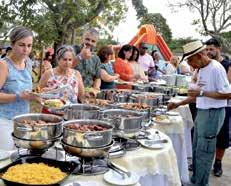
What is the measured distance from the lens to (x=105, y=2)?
5.51 m

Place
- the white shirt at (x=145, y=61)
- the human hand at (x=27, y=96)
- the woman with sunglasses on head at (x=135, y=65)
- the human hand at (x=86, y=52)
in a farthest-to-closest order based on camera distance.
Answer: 1. the white shirt at (x=145, y=61)
2. the woman with sunglasses on head at (x=135, y=65)
3. the human hand at (x=86, y=52)
4. the human hand at (x=27, y=96)

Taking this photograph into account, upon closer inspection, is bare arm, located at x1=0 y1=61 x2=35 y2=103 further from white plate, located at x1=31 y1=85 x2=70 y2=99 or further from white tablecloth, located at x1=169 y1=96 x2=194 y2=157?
white tablecloth, located at x1=169 y1=96 x2=194 y2=157

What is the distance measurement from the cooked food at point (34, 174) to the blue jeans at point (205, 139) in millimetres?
1639

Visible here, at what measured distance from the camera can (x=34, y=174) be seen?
1.20 metres

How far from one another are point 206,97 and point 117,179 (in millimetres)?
1503

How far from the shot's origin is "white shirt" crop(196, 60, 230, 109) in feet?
8.36

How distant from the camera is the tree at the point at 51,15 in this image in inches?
172

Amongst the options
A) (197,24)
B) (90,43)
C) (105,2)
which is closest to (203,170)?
(90,43)

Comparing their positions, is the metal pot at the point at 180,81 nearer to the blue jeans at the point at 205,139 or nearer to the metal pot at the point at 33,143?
the blue jeans at the point at 205,139

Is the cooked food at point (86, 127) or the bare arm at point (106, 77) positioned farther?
the bare arm at point (106, 77)

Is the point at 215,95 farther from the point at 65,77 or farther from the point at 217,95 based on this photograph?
the point at 65,77

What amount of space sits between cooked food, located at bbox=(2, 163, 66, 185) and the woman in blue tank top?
26.9 inches

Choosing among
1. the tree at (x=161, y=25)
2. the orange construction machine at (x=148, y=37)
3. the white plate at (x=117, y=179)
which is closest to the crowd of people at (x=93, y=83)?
the white plate at (x=117, y=179)

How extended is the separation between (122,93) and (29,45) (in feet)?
2.97
